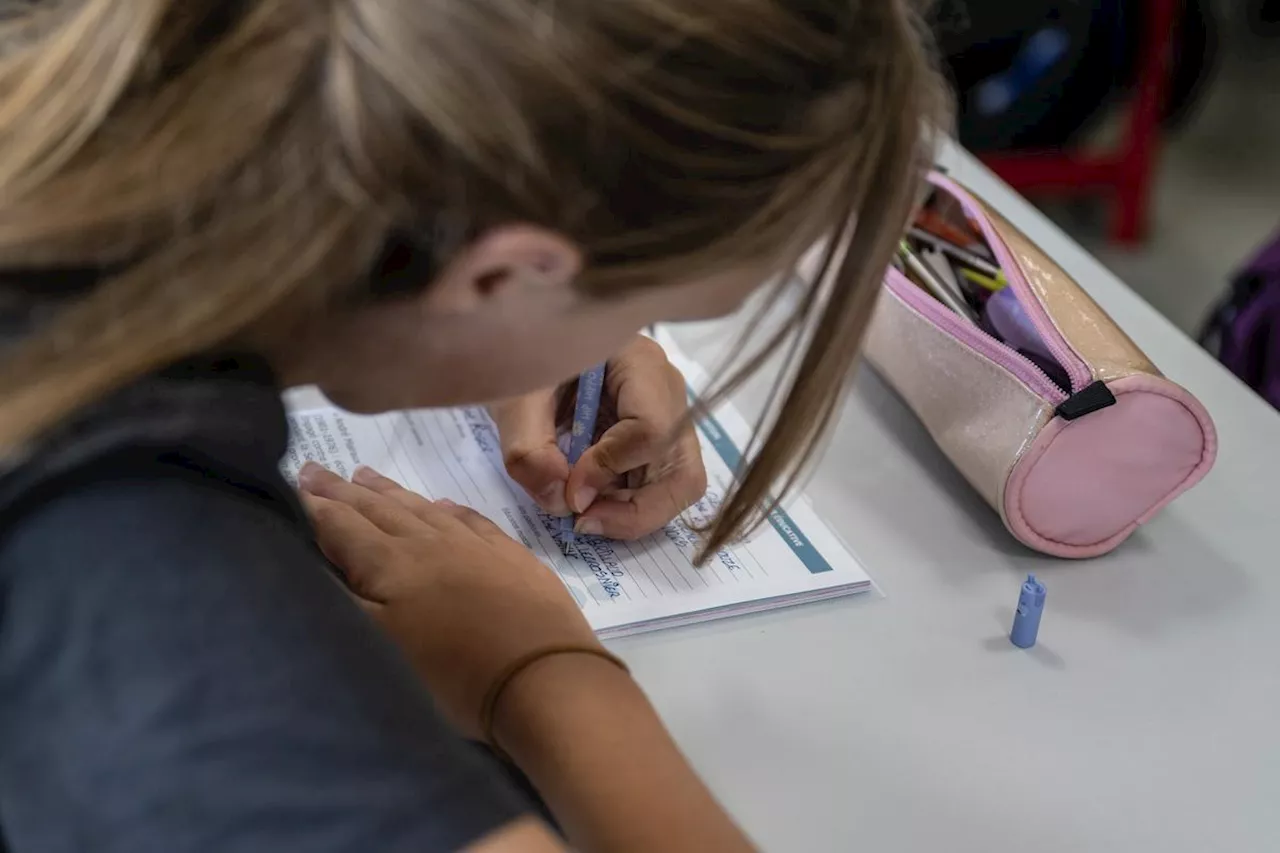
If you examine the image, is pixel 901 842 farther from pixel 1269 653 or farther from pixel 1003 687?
pixel 1269 653

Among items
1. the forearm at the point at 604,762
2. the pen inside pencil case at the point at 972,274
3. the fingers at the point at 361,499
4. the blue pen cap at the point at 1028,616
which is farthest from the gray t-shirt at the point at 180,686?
the pen inside pencil case at the point at 972,274

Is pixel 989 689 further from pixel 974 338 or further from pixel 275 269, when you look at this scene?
pixel 275 269

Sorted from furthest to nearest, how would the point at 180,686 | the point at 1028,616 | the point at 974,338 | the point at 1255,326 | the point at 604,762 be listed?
the point at 1255,326 → the point at 974,338 → the point at 1028,616 → the point at 604,762 → the point at 180,686

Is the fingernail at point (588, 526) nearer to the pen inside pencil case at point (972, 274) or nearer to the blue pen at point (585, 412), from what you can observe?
the blue pen at point (585, 412)

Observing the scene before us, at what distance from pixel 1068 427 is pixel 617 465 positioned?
0.24 meters

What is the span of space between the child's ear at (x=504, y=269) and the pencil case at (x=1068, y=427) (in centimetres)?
34

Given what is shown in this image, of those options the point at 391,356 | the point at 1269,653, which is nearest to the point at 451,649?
the point at 391,356

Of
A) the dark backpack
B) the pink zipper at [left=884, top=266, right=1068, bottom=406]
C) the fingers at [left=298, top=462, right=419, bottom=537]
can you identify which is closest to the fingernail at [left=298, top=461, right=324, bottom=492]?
the fingers at [left=298, top=462, right=419, bottom=537]

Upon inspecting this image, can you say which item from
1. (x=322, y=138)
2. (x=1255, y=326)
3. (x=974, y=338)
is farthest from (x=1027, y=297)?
(x=322, y=138)

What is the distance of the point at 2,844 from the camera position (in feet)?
1.35

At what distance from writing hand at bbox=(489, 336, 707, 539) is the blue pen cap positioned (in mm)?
181

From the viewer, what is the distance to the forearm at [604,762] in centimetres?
49

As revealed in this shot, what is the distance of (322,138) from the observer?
1.24ft

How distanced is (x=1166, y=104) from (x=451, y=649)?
1932mm
